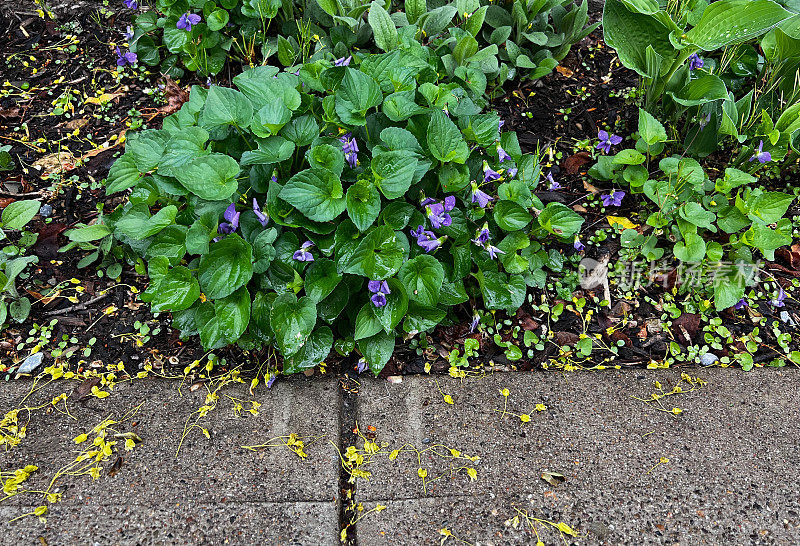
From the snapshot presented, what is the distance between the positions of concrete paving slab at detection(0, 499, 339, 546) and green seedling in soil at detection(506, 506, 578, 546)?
0.55 meters

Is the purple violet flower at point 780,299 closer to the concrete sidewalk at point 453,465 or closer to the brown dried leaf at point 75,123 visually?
the concrete sidewalk at point 453,465

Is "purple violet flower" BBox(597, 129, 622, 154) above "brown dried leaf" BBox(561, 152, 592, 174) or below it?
above

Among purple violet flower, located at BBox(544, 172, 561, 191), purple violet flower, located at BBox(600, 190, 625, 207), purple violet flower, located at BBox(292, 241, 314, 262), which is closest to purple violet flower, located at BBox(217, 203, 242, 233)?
purple violet flower, located at BBox(292, 241, 314, 262)

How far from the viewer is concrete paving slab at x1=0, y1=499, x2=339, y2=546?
1.73 meters

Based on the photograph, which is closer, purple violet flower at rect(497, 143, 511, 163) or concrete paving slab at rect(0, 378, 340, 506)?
concrete paving slab at rect(0, 378, 340, 506)

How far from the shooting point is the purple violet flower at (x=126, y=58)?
3133 millimetres

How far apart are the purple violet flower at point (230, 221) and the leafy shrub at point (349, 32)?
1.11m

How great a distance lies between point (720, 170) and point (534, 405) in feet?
5.08

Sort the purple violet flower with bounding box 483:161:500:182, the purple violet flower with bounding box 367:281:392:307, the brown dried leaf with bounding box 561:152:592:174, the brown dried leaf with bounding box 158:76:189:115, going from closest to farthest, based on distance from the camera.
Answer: the purple violet flower with bounding box 367:281:392:307
the purple violet flower with bounding box 483:161:500:182
the brown dried leaf with bounding box 561:152:592:174
the brown dried leaf with bounding box 158:76:189:115

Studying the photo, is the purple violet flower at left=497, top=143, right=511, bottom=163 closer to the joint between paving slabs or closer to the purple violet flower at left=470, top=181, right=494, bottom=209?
the purple violet flower at left=470, top=181, right=494, bottom=209

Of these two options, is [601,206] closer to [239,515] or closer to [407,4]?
[407,4]

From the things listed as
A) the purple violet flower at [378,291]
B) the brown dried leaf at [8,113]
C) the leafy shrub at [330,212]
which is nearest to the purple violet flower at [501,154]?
the leafy shrub at [330,212]

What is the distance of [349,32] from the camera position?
2.95m

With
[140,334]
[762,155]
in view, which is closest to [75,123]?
[140,334]
